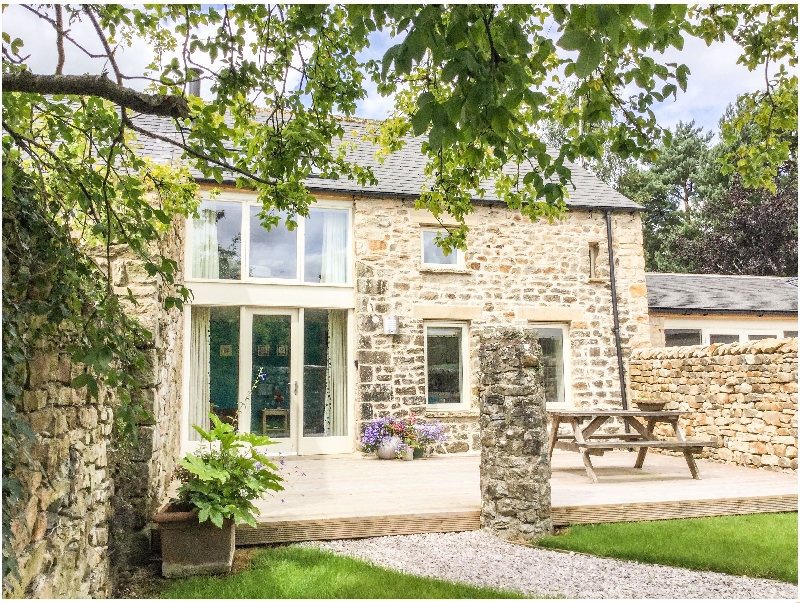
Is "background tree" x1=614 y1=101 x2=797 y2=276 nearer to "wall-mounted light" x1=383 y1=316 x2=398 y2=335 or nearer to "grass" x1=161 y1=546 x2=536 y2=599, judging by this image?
"wall-mounted light" x1=383 y1=316 x2=398 y2=335

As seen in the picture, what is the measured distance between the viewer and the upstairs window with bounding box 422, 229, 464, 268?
1053 cm

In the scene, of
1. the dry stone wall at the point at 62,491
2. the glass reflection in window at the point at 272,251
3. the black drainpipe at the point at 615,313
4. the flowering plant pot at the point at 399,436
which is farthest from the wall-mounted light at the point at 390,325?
the dry stone wall at the point at 62,491

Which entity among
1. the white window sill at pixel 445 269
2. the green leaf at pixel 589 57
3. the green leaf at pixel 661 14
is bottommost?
the green leaf at pixel 589 57

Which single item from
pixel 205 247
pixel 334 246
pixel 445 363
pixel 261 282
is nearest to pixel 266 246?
pixel 261 282

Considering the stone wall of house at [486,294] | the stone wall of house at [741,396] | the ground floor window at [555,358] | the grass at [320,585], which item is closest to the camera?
the grass at [320,585]

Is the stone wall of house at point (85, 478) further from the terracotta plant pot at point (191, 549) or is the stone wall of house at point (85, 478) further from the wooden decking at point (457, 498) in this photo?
the wooden decking at point (457, 498)

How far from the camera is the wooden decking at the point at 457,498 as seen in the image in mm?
5152

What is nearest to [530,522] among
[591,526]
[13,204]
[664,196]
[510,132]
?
[591,526]

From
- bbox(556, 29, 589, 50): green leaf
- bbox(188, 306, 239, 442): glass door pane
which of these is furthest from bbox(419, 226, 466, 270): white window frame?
bbox(556, 29, 589, 50): green leaf

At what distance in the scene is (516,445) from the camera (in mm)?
5062

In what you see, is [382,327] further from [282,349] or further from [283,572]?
[283,572]

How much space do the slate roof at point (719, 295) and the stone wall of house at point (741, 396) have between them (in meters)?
2.59

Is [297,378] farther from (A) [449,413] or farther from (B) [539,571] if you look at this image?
(B) [539,571]

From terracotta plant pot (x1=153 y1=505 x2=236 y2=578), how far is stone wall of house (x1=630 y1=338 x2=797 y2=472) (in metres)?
6.52
